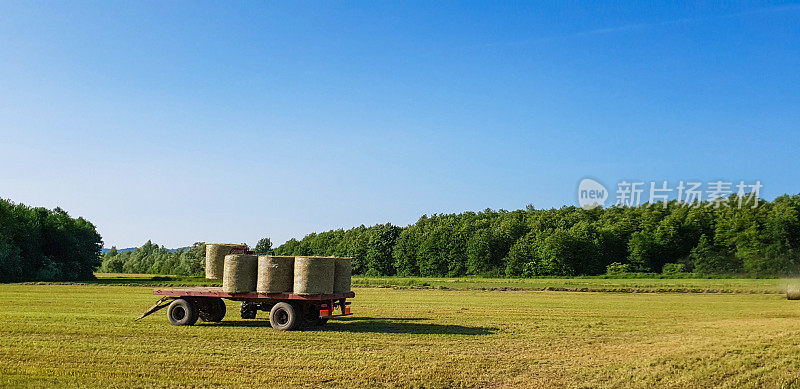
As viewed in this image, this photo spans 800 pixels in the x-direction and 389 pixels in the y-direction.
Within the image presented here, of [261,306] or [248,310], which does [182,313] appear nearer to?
[248,310]

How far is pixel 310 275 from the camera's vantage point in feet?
63.5

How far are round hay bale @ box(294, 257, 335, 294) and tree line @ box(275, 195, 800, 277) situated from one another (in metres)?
53.0

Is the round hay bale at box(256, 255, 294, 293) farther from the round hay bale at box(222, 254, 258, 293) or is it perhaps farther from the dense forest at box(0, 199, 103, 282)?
the dense forest at box(0, 199, 103, 282)

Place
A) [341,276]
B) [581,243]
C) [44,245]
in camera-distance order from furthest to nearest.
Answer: [581,243]
[44,245]
[341,276]

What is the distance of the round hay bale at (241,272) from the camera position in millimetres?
20062

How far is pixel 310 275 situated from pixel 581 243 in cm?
8016

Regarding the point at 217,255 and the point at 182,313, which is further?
the point at 217,255

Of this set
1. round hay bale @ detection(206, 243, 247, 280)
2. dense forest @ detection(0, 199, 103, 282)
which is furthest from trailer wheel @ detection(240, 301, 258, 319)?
dense forest @ detection(0, 199, 103, 282)

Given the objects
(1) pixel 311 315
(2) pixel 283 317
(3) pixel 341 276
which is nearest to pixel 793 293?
(3) pixel 341 276

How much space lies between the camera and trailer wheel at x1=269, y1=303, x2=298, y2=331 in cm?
1938

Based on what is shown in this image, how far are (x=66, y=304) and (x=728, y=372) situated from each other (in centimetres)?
2767

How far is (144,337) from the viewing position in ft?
56.7

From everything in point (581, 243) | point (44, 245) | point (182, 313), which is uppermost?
point (581, 243)

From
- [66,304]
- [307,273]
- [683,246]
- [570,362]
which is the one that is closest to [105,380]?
[307,273]
